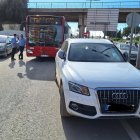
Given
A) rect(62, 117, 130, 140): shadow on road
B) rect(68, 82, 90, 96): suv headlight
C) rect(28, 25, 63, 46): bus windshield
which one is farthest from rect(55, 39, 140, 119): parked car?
rect(28, 25, 63, 46): bus windshield

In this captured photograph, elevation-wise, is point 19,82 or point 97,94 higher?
point 97,94

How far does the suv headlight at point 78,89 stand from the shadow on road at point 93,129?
0.74 m

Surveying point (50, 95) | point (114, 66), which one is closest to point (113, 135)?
point (114, 66)

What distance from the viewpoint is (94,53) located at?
8312 mm

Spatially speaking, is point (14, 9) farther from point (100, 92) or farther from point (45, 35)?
point (100, 92)

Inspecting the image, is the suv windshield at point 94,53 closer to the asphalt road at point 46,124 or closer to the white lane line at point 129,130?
the asphalt road at point 46,124

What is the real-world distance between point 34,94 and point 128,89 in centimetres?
394

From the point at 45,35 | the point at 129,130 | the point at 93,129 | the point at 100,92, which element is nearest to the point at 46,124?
the point at 93,129

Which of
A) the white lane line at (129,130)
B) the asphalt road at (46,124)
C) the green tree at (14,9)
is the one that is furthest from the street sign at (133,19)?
the green tree at (14,9)

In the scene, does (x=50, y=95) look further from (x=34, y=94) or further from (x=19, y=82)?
(x=19, y=82)

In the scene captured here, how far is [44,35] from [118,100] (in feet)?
46.9

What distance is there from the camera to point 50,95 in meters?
9.33

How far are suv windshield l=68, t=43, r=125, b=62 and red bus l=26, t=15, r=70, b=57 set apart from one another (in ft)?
36.8

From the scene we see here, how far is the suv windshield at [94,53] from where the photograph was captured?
8.09m
